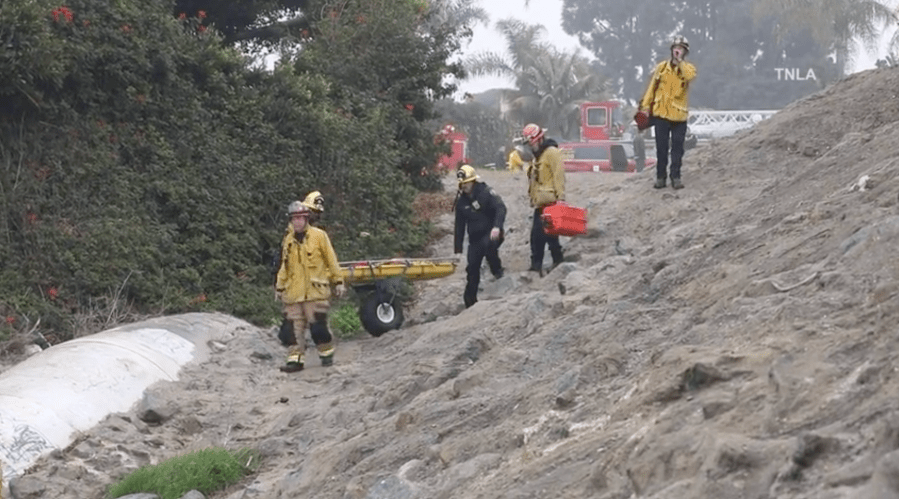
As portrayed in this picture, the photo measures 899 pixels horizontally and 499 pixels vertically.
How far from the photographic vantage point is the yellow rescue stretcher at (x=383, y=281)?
1473cm

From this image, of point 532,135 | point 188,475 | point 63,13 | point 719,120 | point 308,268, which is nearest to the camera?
point 188,475

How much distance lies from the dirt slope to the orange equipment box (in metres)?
0.33

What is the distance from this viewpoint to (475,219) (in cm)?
1510

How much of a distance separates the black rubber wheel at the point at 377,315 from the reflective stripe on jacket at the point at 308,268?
1.69 metres

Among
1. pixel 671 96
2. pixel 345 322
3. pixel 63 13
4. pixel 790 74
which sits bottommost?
pixel 345 322

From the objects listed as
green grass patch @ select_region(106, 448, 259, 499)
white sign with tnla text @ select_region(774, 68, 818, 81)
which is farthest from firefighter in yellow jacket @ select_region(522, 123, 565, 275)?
white sign with tnla text @ select_region(774, 68, 818, 81)

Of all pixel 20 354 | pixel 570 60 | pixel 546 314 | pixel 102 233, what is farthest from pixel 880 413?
pixel 570 60

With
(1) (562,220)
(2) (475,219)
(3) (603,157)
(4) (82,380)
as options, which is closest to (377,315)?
(2) (475,219)

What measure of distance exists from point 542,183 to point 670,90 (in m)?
1.78

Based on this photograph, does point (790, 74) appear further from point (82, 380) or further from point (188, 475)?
point (188, 475)

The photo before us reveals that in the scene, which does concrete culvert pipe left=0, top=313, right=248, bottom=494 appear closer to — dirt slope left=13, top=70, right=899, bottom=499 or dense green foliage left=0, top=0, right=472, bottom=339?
dirt slope left=13, top=70, right=899, bottom=499

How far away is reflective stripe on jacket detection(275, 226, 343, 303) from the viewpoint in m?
13.2

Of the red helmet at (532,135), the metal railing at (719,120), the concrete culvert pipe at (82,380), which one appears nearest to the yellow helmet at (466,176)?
the red helmet at (532,135)

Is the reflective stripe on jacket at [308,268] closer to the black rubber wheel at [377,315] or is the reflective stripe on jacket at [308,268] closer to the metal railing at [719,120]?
the black rubber wheel at [377,315]
